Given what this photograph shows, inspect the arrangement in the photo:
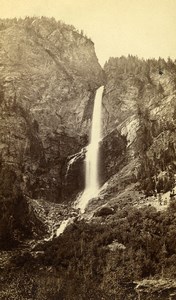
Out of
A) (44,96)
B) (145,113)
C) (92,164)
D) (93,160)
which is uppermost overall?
(44,96)

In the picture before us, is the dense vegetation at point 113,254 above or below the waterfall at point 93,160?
below

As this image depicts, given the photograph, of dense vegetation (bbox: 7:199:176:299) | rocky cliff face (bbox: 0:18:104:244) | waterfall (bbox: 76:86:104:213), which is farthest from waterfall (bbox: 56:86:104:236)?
dense vegetation (bbox: 7:199:176:299)

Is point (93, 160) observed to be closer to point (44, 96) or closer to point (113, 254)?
point (44, 96)

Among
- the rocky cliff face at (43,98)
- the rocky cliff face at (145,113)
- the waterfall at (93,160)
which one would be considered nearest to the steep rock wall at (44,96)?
the rocky cliff face at (43,98)

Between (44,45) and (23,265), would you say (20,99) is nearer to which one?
(44,45)

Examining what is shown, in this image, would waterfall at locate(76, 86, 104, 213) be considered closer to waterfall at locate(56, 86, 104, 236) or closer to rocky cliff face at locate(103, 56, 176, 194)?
waterfall at locate(56, 86, 104, 236)

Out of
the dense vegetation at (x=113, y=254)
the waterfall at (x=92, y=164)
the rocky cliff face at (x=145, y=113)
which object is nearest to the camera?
the dense vegetation at (x=113, y=254)

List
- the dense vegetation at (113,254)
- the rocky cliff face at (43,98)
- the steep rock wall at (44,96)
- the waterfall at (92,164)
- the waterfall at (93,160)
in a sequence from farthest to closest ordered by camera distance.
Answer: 1. the steep rock wall at (44,96)
2. the rocky cliff face at (43,98)
3. the waterfall at (93,160)
4. the waterfall at (92,164)
5. the dense vegetation at (113,254)

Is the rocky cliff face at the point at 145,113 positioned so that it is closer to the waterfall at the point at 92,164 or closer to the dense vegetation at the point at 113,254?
the waterfall at the point at 92,164

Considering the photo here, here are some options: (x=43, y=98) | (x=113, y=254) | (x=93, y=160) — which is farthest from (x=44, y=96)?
(x=113, y=254)
